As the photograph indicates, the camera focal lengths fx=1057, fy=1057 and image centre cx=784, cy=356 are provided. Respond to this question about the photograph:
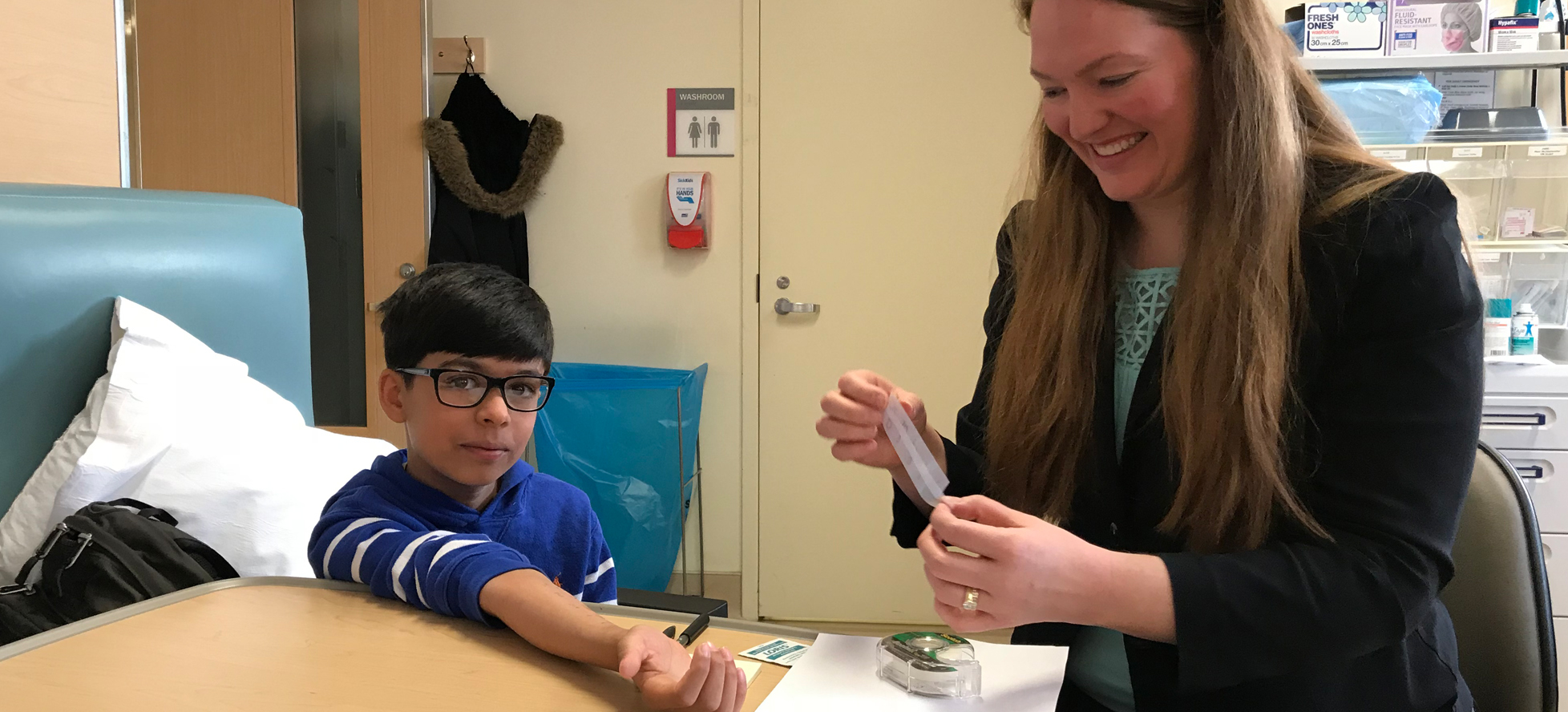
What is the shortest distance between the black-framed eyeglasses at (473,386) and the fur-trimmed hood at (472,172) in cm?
210

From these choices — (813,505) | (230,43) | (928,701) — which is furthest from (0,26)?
(813,505)

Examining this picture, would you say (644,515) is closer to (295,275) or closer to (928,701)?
(295,275)

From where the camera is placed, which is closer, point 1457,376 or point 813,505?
point 1457,376

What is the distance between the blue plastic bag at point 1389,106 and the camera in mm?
2504

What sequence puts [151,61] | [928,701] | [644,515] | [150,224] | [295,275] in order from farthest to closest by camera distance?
1. [151,61]
2. [644,515]
3. [295,275]
4. [150,224]
5. [928,701]

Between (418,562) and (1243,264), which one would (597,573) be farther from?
(1243,264)

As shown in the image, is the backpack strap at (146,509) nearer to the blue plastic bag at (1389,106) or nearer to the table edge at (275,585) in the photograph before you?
the table edge at (275,585)

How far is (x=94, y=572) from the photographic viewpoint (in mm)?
1151

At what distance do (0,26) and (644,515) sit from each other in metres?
1.90

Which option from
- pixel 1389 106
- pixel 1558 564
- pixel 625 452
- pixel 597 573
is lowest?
pixel 1558 564

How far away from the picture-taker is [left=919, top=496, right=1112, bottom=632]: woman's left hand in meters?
0.81

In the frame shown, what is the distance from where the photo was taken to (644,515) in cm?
309

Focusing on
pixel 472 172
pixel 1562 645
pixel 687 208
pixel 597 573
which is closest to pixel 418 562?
pixel 597 573

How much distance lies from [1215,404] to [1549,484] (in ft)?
6.41
